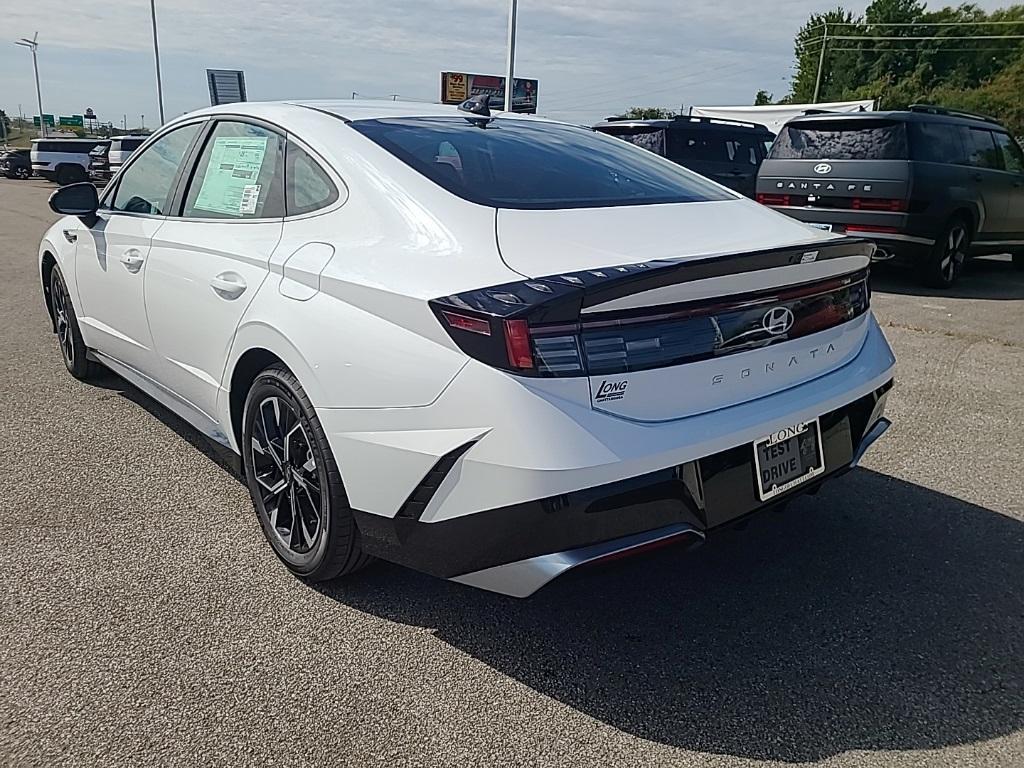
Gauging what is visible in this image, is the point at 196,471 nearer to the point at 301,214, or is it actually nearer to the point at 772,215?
the point at 301,214

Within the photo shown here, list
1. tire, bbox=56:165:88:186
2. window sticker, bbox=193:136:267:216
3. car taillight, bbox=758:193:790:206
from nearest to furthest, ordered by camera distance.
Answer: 1. window sticker, bbox=193:136:267:216
2. car taillight, bbox=758:193:790:206
3. tire, bbox=56:165:88:186

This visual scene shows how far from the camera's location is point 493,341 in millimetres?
1988

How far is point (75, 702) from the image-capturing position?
7.13 feet

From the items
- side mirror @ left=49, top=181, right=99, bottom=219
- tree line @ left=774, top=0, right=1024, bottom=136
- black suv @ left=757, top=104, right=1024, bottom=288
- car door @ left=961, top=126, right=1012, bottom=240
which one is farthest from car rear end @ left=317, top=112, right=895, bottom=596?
tree line @ left=774, top=0, right=1024, bottom=136

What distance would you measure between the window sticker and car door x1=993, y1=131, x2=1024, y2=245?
9061 millimetres

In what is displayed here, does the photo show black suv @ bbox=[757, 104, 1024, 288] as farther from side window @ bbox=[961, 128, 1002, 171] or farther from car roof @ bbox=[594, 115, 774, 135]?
car roof @ bbox=[594, 115, 774, 135]

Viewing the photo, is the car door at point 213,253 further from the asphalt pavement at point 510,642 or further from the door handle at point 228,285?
the asphalt pavement at point 510,642

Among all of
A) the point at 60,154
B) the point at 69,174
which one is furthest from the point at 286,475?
the point at 60,154

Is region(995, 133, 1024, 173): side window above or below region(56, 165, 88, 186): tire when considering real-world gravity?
above

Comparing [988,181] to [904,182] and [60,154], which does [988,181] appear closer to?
[904,182]

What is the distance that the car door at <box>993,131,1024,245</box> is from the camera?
9398 millimetres

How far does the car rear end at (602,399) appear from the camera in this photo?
1.99 meters

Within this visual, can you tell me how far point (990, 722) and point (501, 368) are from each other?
1.59 metres

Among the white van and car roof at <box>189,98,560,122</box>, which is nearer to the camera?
car roof at <box>189,98,560,122</box>
